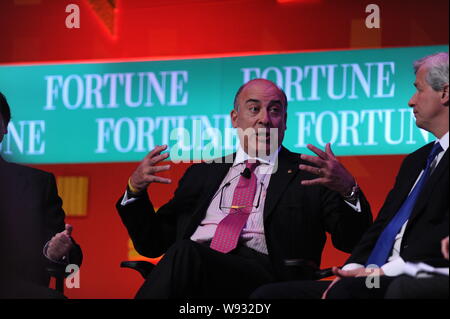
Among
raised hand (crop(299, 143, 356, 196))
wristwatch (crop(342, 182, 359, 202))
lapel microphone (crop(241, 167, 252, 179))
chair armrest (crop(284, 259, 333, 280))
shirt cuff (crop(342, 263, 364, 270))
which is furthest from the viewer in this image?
lapel microphone (crop(241, 167, 252, 179))

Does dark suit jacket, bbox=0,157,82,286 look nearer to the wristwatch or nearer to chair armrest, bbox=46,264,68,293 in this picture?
chair armrest, bbox=46,264,68,293

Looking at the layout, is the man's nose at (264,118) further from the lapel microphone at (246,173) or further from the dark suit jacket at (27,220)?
the dark suit jacket at (27,220)

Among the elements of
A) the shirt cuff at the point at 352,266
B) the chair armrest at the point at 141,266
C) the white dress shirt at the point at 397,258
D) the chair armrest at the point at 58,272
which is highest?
the white dress shirt at the point at 397,258

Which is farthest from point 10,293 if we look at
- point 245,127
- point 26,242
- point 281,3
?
point 281,3

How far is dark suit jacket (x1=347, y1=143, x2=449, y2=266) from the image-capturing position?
2836mm

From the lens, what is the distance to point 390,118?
15.9 feet

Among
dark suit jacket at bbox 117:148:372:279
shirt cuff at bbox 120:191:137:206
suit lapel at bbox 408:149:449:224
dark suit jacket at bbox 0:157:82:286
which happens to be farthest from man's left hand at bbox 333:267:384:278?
dark suit jacket at bbox 0:157:82:286

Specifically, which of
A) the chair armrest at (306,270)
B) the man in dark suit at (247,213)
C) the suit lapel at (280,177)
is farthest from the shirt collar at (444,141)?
the suit lapel at (280,177)

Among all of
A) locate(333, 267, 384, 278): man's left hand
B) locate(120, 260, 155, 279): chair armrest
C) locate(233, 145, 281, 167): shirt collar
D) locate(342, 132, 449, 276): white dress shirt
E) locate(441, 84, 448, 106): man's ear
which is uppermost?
locate(441, 84, 448, 106): man's ear

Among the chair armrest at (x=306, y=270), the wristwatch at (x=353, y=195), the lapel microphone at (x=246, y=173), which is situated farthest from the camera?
the lapel microphone at (x=246, y=173)

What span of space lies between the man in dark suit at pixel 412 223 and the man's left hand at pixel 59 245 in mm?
936

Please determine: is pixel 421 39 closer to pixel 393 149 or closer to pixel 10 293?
pixel 393 149

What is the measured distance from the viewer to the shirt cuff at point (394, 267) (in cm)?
286

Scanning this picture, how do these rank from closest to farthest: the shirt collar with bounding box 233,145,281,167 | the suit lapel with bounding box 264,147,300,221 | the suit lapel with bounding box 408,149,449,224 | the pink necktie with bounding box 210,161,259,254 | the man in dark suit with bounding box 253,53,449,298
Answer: the man in dark suit with bounding box 253,53,449,298 < the suit lapel with bounding box 408,149,449,224 < the pink necktie with bounding box 210,161,259,254 < the suit lapel with bounding box 264,147,300,221 < the shirt collar with bounding box 233,145,281,167
